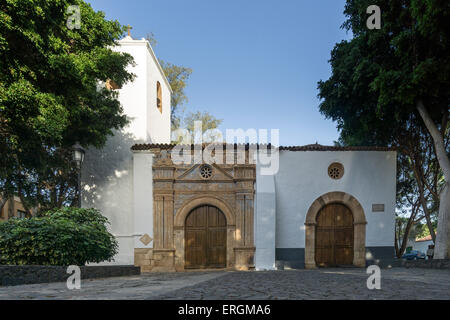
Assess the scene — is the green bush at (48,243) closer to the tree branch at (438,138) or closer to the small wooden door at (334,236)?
the small wooden door at (334,236)

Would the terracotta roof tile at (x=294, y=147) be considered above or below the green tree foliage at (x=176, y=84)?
below

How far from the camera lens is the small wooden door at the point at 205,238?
1129 centimetres

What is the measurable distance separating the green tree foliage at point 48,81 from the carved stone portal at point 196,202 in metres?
2.83

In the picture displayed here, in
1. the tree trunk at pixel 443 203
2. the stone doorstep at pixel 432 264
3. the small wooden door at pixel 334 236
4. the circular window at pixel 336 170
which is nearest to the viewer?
the stone doorstep at pixel 432 264

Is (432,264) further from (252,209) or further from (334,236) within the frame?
(252,209)

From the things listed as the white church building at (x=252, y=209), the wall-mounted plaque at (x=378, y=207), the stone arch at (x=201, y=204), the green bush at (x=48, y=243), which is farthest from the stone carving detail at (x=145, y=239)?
the wall-mounted plaque at (x=378, y=207)

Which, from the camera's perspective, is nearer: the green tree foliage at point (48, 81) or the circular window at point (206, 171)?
the green tree foliage at point (48, 81)

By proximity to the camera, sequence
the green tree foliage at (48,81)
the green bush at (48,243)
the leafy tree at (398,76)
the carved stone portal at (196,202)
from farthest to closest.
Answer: the carved stone portal at (196,202), the leafy tree at (398,76), the green tree foliage at (48,81), the green bush at (48,243)

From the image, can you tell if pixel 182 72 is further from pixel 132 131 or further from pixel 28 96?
pixel 28 96

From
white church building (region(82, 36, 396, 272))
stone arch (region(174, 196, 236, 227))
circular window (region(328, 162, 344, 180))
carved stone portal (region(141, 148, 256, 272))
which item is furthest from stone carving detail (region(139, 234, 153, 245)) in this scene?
circular window (region(328, 162, 344, 180))

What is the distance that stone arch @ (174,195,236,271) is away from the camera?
36.6 ft

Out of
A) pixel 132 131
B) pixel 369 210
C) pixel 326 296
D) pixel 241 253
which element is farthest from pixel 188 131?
pixel 326 296

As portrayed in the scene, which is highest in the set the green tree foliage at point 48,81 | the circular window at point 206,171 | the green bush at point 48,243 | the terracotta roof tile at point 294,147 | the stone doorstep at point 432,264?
the green tree foliage at point 48,81

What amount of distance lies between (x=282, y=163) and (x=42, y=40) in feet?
28.4
